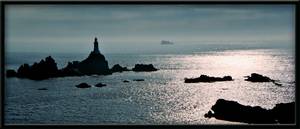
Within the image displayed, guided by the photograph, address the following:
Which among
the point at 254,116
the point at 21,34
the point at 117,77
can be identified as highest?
the point at 21,34

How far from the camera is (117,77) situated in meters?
4.54

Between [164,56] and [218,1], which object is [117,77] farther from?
[218,1]

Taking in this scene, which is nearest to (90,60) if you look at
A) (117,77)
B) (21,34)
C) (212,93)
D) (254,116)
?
(117,77)

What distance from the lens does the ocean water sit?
14.6 ft

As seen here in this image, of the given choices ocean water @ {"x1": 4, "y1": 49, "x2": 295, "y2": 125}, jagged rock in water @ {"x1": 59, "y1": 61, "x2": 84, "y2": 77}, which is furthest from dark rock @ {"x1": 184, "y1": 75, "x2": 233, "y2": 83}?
jagged rock in water @ {"x1": 59, "y1": 61, "x2": 84, "y2": 77}

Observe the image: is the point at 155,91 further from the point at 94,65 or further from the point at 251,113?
the point at 251,113

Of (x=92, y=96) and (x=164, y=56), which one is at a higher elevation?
(x=164, y=56)

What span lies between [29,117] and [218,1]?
1.54 metres

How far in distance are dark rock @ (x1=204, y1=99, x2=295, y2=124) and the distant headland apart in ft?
1.72

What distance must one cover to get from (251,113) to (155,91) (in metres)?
0.69

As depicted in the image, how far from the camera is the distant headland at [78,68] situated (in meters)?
4.45

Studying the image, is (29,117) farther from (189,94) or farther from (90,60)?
(189,94)

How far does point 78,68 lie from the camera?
177 inches

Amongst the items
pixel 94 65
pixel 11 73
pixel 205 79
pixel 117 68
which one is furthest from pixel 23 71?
pixel 205 79
